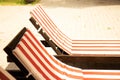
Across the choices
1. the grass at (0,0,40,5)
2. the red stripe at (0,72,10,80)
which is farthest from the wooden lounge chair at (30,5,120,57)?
the grass at (0,0,40,5)

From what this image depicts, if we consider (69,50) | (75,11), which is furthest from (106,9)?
(69,50)

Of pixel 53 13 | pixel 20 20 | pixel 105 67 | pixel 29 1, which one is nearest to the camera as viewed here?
pixel 105 67

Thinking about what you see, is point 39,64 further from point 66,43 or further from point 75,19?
point 75,19

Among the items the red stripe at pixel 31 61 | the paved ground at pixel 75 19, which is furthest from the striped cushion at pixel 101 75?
the paved ground at pixel 75 19

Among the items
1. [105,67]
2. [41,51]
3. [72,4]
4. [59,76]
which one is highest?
[41,51]

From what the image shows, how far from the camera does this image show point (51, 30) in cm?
495

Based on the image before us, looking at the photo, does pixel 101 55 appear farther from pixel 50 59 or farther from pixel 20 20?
pixel 20 20

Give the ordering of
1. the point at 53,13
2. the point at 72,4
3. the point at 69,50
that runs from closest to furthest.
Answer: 1. the point at 69,50
2. the point at 53,13
3. the point at 72,4

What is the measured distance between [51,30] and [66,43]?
36cm

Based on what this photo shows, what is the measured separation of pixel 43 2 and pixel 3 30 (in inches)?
214

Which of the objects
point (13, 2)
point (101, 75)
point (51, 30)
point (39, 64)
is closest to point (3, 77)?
point (39, 64)

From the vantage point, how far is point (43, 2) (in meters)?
13.8

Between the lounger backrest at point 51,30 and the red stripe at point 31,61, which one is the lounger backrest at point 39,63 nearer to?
the red stripe at point 31,61

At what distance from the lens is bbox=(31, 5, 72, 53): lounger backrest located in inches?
188
